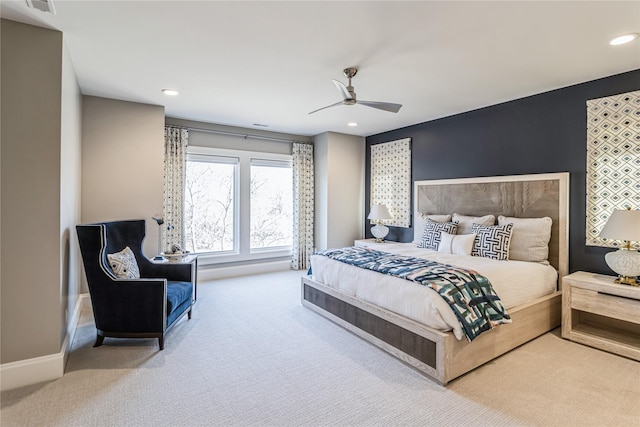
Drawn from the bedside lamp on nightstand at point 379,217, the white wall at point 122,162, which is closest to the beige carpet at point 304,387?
the white wall at point 122,162

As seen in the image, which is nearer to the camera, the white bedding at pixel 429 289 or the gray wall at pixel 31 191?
the gray wall at pixel 31 191

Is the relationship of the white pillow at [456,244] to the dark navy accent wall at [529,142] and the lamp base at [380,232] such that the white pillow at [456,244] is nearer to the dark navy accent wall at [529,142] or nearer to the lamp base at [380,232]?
the dark navy accent wall at [529,142]

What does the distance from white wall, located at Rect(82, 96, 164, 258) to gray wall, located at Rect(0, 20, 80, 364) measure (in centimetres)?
151

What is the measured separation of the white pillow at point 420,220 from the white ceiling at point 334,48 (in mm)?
1545

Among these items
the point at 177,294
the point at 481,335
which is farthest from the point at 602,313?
the point at 177,294

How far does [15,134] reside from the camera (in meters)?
2.31

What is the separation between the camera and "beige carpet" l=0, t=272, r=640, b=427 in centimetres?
202

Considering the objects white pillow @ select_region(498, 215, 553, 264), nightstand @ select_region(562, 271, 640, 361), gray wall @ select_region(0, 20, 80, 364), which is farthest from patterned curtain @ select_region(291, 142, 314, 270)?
nightstand @ select_region(562, 271, 640, 361)

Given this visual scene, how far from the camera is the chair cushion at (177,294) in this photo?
2989 mm

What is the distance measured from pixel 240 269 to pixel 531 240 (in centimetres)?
426

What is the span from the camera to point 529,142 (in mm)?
3893

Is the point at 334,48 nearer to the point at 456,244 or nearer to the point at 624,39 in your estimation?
the point at 624,39

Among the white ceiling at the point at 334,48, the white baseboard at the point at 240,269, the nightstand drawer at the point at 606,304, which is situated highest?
the white ceiling at the point at 334,48

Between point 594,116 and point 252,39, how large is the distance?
3.42 meters
